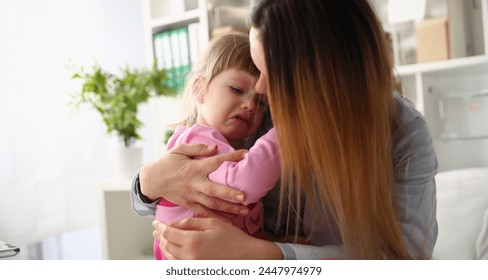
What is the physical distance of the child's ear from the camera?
3.71ft

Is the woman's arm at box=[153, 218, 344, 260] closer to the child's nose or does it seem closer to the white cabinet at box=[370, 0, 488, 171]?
the child's nose

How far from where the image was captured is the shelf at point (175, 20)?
2.43m

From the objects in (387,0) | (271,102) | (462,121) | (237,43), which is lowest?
(462,121)

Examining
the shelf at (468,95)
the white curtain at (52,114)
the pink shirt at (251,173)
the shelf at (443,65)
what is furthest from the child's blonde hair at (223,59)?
the white curtain at (52,114)

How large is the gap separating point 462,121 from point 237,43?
1.18m

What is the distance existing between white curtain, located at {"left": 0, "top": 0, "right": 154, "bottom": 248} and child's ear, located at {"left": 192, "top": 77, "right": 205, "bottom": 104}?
130 centimetres

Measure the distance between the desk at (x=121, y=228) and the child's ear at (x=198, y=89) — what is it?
47.1 inches

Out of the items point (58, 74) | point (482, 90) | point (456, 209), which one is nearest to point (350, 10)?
point (456, 209)

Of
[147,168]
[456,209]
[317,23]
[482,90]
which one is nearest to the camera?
[317,23]

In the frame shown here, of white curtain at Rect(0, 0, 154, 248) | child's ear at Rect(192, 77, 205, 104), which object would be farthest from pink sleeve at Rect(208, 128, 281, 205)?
white curtain at Rect(0, 0, 154, 248)

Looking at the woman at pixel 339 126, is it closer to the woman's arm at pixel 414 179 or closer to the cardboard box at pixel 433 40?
the woman's arm at pixel 414 179

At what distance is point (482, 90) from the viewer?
6.47 ft

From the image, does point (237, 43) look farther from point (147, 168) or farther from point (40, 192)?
point (40, 192)

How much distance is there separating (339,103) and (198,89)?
331 mm
